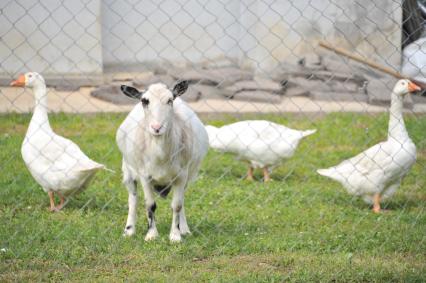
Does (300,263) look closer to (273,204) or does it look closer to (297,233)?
(297,233)

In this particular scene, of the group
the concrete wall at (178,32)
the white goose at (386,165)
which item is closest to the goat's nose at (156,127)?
the white goose at (386,165)

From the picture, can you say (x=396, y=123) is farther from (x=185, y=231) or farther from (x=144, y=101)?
(x=144, y=101)

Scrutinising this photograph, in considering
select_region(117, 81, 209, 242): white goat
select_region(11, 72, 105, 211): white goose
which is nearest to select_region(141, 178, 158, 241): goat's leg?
select_region(117, 81, 209, 242): white goat

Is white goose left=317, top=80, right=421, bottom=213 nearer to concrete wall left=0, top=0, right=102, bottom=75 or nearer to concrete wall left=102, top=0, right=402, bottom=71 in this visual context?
concrete wall left=102, top=0, right=402, bottom=71

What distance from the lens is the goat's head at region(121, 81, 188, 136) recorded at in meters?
5.50

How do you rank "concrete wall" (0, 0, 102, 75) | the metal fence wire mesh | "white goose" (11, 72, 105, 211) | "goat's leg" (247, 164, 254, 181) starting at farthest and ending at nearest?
"concrete wall" (0, 0, 102, 75)
"goat's leg" (247, 164, 254, 181)
"white goose" (11, 72, 105, 211)
the metal fence wire mesh

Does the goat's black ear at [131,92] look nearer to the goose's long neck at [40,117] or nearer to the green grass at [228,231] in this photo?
the green grass at [228,231]

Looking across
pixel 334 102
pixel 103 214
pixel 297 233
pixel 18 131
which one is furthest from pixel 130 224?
pixel 334 102

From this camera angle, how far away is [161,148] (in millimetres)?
5789

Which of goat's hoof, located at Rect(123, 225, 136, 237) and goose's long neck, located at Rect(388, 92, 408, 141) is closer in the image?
goat's hoof, located at Rect(123, 225, 136, 237)

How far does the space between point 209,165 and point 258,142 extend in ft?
2.53

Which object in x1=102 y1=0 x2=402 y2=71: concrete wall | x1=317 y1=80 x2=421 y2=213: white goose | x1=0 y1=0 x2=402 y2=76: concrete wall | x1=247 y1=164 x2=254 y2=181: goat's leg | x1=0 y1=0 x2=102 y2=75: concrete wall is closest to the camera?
x1=317 y1=80 x2=421 y2=213: white goose

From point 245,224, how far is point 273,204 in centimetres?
85

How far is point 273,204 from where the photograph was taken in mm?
7547
